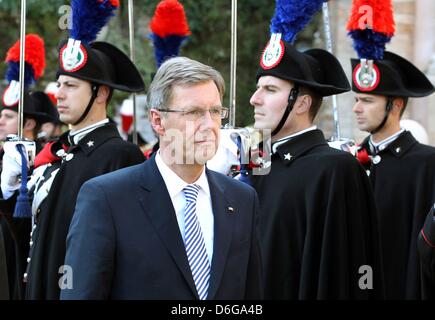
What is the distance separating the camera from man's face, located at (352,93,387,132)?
295 inches

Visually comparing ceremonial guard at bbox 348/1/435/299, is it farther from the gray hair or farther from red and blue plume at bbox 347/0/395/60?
the gray hair

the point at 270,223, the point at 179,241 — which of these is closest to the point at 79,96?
the point at 270,223

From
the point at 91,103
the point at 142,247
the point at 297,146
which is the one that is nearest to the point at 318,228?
the point at 297,146

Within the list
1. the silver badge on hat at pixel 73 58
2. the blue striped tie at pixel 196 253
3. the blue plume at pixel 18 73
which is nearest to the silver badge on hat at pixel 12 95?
the blue plume at pixel 18 73

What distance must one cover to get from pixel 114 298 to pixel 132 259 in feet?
0.50

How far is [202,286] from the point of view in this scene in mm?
4016

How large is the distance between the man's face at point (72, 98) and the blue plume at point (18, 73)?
1.79 meters

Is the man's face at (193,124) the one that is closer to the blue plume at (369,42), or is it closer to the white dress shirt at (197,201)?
the white dress shirt at (197,201)

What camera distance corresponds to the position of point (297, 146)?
243 inches

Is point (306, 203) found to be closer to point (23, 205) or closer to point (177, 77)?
point (23, 205)

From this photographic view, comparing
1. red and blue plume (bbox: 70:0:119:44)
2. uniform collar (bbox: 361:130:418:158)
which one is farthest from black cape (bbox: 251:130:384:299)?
red and blue plume (bbox: 70:0:119:44)

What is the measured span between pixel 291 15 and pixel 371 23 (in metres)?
1.04

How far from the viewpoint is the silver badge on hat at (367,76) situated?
24.6 feet

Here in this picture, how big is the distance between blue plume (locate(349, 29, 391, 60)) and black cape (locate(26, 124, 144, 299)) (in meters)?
1.80
